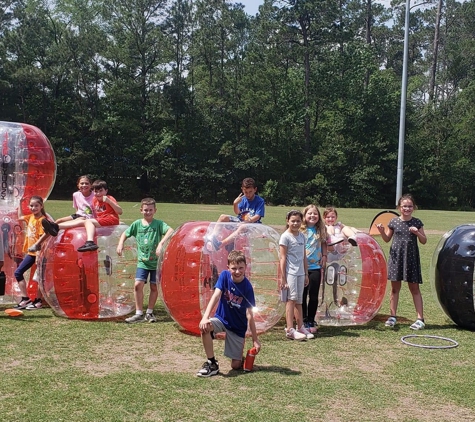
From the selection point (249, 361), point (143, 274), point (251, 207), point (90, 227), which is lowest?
point (249, 361)

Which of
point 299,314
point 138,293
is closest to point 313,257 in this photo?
point 299,314

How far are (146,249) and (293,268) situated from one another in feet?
6.16

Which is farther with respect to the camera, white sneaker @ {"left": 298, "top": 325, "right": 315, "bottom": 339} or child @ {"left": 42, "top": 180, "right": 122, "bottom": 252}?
child @ {"left": 42, "top": 180, "right": 122, "bottom": 252}

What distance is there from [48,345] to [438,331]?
4.45 metres

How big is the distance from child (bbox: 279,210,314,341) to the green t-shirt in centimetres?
166

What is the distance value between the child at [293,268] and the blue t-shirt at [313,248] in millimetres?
334

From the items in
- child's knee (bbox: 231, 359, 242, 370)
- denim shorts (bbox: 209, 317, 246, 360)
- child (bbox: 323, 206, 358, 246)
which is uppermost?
child (bbox: 323, 206, 358, 246)

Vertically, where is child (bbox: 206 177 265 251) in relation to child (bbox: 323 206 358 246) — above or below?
above

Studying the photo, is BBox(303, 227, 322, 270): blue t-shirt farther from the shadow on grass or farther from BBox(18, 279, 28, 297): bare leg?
BBox(18, 279, 28, 297): bare leg

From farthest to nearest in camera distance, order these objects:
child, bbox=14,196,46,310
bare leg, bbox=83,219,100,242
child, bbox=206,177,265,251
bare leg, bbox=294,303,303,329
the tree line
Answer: the tree line, child, bbox=14,196,46,310, child, bbox=206,177,265,251, bare leg, bbox=83,219,100,242, bare leg, bbox=294,303,303,329

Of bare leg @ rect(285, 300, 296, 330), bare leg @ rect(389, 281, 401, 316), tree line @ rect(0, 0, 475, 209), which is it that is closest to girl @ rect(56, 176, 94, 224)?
bare leg @ rect(285, 300, 296, 330)

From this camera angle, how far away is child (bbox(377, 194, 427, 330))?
7.14m

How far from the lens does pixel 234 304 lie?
5.41 meters

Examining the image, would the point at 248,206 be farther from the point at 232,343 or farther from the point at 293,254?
the point at 232,343
